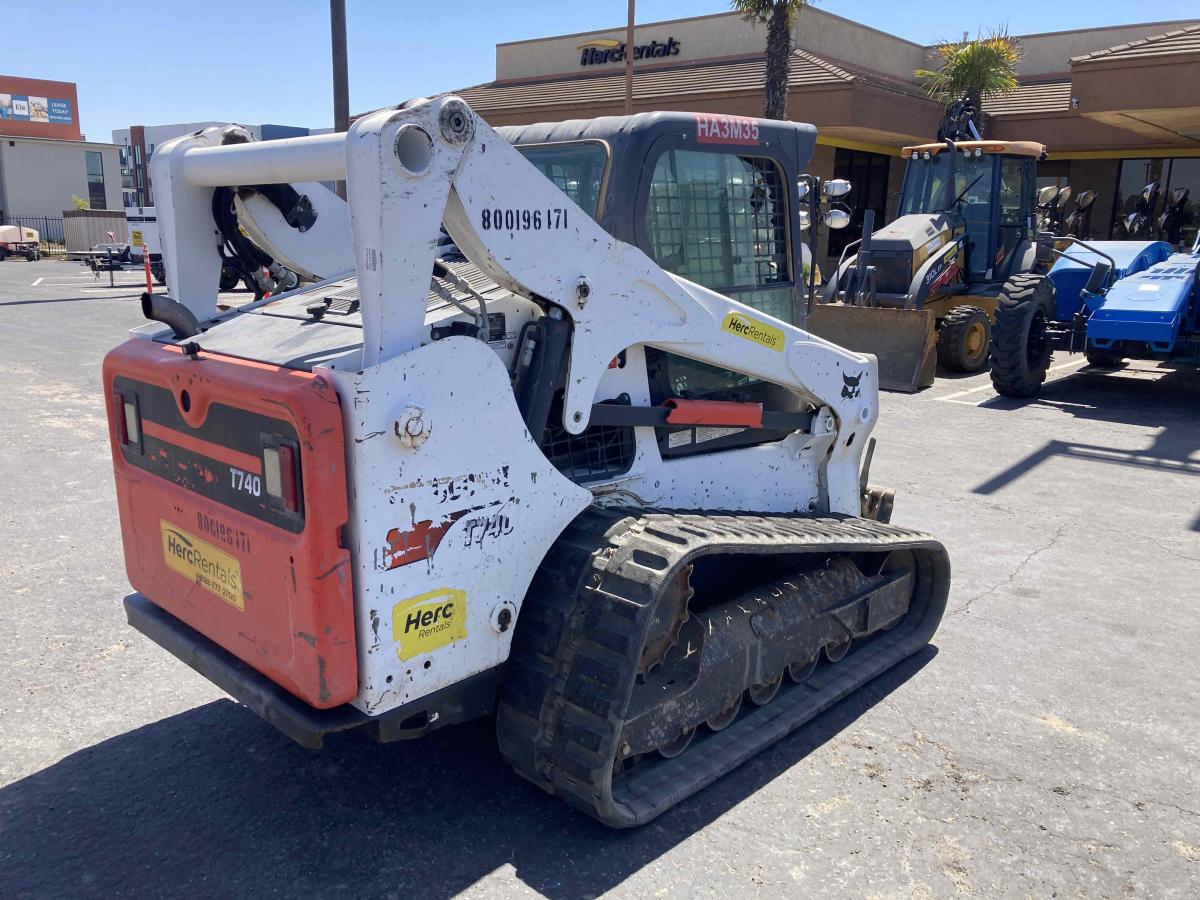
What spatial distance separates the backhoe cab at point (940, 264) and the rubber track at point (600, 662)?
8508mm

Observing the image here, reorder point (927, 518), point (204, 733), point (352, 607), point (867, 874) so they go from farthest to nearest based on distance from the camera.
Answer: point (927, 518) < point (204, 733) < point (867, 874) < point (352, 607)

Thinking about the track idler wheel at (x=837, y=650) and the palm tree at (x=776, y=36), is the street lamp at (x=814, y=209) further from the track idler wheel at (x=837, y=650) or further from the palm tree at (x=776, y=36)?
the palm tree at (x=776, y=36)

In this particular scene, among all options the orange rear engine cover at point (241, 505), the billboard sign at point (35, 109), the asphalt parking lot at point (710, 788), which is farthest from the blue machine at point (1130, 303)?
the billboard sign at point (35, 109)

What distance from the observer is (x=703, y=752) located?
3533mm

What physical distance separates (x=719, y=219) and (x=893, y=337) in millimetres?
7994

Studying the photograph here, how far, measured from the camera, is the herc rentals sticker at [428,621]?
2797mm

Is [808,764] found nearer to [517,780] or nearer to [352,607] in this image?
[517,780]

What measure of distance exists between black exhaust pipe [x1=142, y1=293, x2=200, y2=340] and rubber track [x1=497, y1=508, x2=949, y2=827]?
5.10 ft

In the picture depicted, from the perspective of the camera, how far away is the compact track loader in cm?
267

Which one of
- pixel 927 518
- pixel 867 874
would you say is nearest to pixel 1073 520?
pixel 927 518

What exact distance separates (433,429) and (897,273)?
1061 centimetres

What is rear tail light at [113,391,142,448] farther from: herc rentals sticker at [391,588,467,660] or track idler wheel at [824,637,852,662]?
track idler wheel at [824,637,852,662]

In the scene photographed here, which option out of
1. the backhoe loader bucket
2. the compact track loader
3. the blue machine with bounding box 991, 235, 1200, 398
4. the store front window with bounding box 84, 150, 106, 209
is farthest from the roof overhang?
the store front window with bounding box 84, 150, 106, 209

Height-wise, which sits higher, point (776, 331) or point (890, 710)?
point (776, 331)
